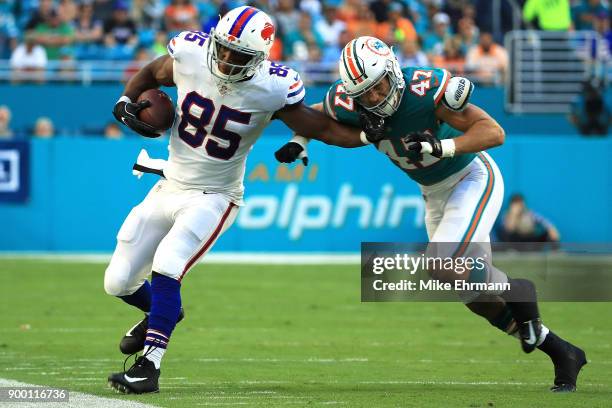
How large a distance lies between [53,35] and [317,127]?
9596 millimetres

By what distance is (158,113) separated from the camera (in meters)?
6.27

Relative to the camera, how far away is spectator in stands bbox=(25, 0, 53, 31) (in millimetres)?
15403

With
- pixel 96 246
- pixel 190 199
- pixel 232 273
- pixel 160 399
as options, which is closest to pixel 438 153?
pixel 190 199

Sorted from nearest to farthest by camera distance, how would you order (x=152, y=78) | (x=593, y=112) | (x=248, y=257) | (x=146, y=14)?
(x=152, y=78), (x=248, y=257), (x=593, y=112), (x=146, y=14)

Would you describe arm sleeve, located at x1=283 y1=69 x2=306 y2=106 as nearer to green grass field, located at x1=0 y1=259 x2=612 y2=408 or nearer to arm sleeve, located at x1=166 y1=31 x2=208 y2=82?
arm sleeve, located at x1=166 y1=31 x2=208 y2=82

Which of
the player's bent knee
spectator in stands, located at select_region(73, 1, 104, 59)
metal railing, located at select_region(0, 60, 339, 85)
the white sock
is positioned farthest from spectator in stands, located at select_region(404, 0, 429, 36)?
the white sock

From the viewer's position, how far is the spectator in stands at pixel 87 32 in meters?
15.6

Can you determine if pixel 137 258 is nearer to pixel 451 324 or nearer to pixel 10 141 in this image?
pixel 451 324

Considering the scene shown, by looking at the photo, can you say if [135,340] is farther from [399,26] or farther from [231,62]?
[399,26]

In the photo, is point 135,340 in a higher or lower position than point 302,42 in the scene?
higher

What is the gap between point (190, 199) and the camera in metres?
6.32

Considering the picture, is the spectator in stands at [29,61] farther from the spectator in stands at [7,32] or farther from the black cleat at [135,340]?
the black cleat at [135,340]

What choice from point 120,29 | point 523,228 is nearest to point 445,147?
point 523,228

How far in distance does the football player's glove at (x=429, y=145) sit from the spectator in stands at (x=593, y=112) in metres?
9.64
